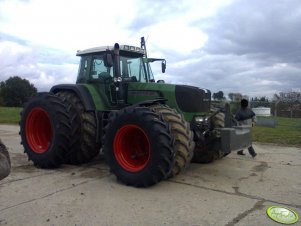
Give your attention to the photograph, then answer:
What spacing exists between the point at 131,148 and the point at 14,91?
54867 mm

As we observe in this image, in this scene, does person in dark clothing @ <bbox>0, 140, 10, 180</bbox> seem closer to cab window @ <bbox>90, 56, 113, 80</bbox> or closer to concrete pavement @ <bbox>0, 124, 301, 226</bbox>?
concrete pavement @ <bbox>0, 124, 301, 226</bbox>

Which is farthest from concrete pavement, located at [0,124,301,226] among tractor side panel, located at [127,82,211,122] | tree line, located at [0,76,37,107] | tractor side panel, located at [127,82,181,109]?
tree line, located at [0,76,37,107]

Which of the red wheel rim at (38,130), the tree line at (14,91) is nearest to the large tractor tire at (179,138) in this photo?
the red wheel rim at (38,130)

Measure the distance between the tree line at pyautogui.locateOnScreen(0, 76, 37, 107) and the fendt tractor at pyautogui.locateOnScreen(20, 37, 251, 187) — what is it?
1993 inches

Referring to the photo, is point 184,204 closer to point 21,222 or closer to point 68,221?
point 68,221

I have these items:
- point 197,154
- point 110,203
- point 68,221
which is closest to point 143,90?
point 197,154

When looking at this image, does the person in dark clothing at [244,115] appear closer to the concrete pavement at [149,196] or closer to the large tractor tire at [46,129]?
the concrete pavement at [149,196]

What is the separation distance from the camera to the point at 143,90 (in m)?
7.74

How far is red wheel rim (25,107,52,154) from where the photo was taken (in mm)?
8391

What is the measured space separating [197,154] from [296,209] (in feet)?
10.6

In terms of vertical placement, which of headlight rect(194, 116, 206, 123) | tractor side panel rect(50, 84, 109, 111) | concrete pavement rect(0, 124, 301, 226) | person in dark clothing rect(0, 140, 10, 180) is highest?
tractor side panel rect(50, 84, 109, 111)

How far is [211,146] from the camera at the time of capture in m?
7.66

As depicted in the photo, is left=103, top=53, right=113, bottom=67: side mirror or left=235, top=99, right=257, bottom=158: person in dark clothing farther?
left=235, top=99, right=257, bottom=158: person in dark clothing

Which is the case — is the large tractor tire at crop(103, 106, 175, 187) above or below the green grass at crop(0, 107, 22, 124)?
above
